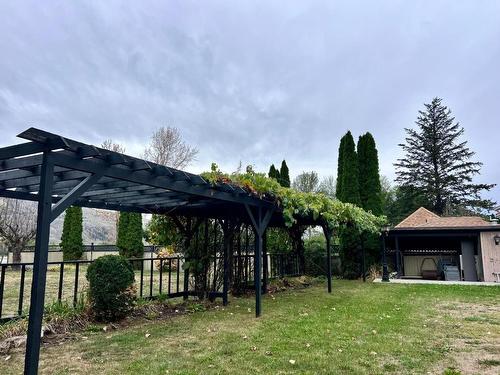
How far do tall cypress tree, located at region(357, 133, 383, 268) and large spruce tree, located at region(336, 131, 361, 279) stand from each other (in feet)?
1.46

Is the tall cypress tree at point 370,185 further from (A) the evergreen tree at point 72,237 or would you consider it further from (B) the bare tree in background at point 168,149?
(A) the evergreen tree at point 72,237

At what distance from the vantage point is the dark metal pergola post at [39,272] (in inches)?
114

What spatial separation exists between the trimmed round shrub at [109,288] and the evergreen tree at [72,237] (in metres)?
14.0

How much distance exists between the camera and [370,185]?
15.1m

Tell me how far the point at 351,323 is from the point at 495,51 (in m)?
8.93

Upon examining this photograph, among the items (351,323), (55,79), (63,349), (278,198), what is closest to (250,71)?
(55,79)

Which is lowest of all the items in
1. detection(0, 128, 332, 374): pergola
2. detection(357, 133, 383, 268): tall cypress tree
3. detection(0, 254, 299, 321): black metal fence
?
detection(0, 254, 299, 321): black metal fence

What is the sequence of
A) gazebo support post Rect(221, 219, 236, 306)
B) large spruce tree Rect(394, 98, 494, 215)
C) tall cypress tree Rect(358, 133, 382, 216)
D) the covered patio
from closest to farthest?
gazebo support post Rect(221, 219, 236, 306) → the covered patio → tall cypress tree Rect(358, 133, 382, 216) → large spruce tree Rect(394, 98, 494, 215)

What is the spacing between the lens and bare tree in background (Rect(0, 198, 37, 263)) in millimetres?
17688

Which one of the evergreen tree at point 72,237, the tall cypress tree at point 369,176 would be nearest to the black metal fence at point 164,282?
the tall cypress tree at point 369,176

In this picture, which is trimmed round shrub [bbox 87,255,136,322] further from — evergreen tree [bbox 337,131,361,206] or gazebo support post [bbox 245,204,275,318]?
evergreen tree [bbox 337,131,361,206]

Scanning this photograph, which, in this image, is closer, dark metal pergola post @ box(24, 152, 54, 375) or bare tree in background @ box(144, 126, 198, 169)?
dark metal pergola post @ box(24, 152, 54, 375)

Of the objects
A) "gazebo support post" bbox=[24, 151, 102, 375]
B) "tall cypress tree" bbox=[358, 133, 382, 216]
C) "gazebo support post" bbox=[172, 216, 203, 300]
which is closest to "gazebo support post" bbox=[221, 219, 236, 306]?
"gazebo support post" bbox=[172, 216, 203, 300]

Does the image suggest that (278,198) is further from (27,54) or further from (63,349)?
(27,54)
